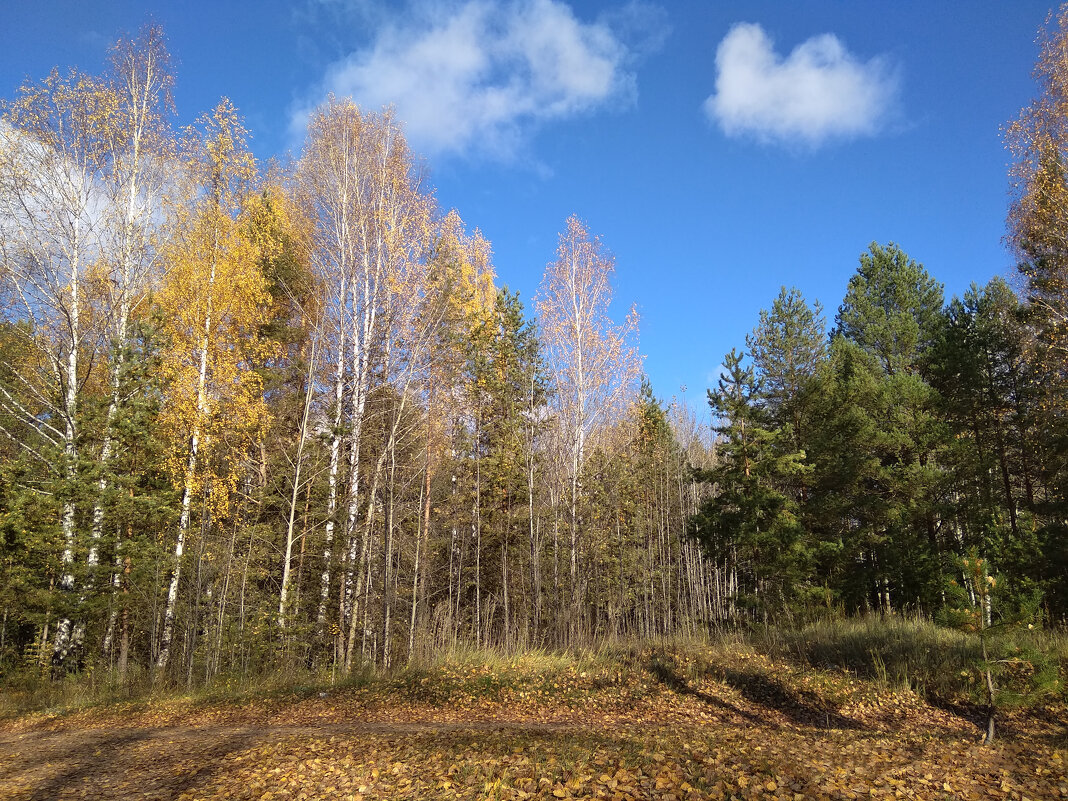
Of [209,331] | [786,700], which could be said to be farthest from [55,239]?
[786,700]

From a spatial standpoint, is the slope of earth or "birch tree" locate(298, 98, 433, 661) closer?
the slope of earth

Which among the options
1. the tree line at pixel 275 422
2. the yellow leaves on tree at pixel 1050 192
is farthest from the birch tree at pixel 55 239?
the yellow leaves on tree at pixel 1050 192

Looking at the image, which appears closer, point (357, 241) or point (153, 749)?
point (153, 749)

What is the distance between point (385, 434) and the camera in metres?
14.5

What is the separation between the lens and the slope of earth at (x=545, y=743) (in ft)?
16.5

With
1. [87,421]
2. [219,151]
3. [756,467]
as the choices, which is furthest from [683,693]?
[219,151]

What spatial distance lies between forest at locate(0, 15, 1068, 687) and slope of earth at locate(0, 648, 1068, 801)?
70.8 inches

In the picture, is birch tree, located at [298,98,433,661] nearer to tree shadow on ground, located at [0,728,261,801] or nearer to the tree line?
the tree line

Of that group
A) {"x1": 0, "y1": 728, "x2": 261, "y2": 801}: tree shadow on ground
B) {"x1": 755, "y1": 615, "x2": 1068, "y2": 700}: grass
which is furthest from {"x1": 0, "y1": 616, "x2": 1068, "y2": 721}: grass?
{"x1": 0, "y1": 728, "x2": 261, "y2": 801}: tree shadow on ground

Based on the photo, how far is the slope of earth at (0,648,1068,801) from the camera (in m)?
5.04

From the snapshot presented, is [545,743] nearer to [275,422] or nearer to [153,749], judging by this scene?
[153,749]

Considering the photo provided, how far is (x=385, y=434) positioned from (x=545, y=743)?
9541 millimetres

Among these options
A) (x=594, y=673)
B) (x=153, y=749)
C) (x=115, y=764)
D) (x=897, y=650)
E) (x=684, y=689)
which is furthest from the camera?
(x=897, y=650)

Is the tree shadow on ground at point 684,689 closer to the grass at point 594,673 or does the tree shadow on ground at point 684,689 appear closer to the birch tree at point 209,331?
the grass at point 594,673
